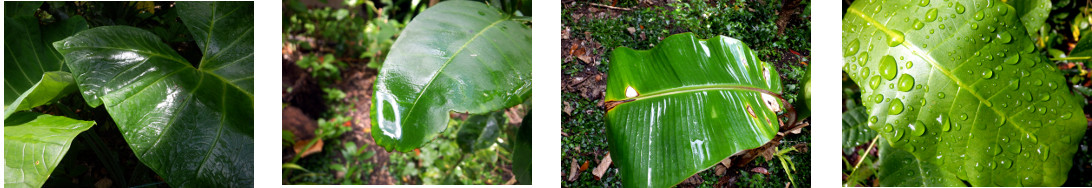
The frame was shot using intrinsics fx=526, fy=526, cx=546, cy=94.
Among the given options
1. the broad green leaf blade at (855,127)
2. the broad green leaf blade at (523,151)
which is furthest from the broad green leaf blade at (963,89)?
the broad green leaf blade at (523,151)

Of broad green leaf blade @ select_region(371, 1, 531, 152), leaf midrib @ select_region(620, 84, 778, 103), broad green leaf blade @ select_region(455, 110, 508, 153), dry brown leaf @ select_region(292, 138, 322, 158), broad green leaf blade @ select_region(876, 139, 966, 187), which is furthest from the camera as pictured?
dry brown leaf @ select_region(292, 138, 322, 158)

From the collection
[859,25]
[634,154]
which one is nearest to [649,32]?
[634,154]

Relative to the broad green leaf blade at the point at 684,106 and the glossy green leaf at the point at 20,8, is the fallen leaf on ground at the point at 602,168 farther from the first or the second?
the glossy green leaf at the point at 20,8

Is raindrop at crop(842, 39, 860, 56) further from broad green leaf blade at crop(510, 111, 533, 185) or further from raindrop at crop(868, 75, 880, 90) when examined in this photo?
broad green leaf blade at crop(510, 111, 533, 185)

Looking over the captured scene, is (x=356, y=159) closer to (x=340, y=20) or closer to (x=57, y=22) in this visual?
(x=340, y=20)

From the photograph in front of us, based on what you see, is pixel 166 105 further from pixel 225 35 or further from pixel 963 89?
pixel 963 89

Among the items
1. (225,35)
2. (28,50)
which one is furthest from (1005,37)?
(28,50)

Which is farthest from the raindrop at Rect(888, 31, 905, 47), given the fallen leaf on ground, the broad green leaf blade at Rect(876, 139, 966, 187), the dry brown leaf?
the dry brown leaf
